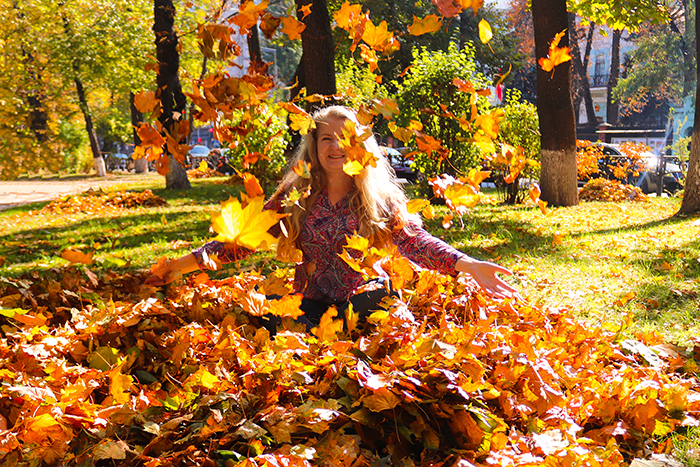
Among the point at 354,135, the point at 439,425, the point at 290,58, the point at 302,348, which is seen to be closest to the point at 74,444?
the point at 302,348

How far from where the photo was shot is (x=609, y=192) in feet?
36.9

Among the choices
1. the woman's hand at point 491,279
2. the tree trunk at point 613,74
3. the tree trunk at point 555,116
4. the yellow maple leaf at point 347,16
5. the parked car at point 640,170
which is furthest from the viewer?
the tree trunk at point 613,74

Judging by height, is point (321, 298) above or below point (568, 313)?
above

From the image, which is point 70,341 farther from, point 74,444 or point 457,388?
point 457,388

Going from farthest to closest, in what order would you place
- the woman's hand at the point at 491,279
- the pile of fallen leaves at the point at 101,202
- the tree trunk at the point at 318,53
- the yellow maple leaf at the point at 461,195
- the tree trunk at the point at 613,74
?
the tree trunk at the point at 613,74
the pile of fallen leaves at the point at 101,202
the tree trunk at the point at 318,53
the woman's hand at the point at 491,279
the yellow maple leaf at the point at 461,195

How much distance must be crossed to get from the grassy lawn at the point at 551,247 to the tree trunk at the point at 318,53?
7.19 feet

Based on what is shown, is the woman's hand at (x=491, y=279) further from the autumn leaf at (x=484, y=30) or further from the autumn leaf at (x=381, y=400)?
the autumn leaf at (x=484, y=30)

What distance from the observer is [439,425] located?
5.79 ft

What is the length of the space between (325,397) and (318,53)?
5.57 meters

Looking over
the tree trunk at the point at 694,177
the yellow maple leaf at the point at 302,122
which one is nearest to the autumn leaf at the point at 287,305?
the yellow maple leaf at the point at 302,122

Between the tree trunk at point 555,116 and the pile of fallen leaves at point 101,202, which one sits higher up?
the tree trunk at point 555,116

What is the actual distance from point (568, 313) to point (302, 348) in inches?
72.4

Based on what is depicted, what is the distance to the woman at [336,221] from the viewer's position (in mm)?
2619

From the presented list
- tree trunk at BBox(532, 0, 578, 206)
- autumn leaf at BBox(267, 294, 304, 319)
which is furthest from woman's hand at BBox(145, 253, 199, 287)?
tree trunk at BBox(532, 0, 578, 206)
